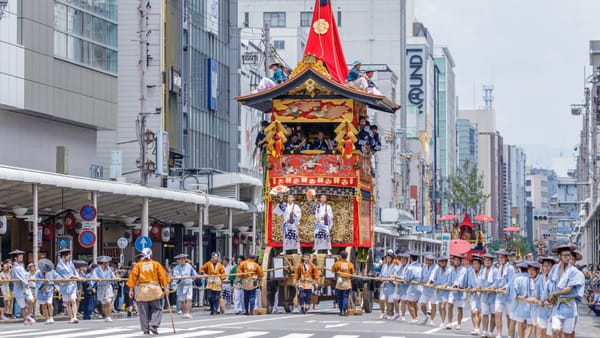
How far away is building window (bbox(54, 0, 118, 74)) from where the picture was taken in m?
48.7

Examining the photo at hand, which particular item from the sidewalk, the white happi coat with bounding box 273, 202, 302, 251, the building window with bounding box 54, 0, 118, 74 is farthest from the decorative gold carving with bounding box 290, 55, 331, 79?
the building window with bounding box 54, 0, 118, 74

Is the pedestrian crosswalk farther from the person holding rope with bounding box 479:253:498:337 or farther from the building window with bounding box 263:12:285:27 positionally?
the building window with bounding box 263:12:285:27

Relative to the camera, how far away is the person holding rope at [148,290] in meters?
24.2

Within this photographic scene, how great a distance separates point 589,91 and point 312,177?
6649 centimetres

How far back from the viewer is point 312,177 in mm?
33531

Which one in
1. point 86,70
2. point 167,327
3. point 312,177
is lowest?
point 167,327

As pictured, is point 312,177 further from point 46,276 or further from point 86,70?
point 86,70

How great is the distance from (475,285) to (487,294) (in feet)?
3.71

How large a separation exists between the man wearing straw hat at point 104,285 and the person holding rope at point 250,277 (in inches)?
132

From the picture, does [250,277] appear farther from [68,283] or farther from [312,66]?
[312,66]

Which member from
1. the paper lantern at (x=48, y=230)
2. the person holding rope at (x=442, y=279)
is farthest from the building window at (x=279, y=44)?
the person holding rope at (x=442, y=279)

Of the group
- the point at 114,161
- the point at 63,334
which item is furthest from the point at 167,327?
the point at 114,161

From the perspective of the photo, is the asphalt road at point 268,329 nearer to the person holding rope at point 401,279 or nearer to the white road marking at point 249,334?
the white road marking at point 249,334

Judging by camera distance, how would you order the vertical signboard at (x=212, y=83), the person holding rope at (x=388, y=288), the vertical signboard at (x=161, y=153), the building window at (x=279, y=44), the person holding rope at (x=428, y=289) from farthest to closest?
the building window at (x=279, y=44), the vertical signboard at (x=212, y=83), the vertical signboard at (x=161, y=153), the person holding rope at (x=388, y=288), the person holding rope at (x=428, y=289)
